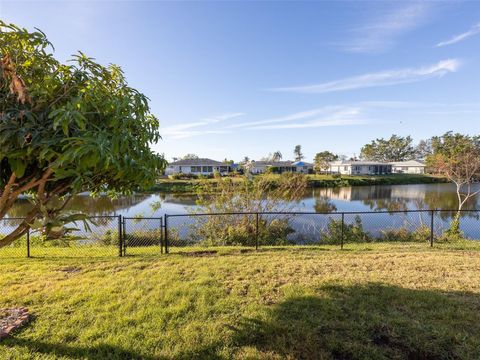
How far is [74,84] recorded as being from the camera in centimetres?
225

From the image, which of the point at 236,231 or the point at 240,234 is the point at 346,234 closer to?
the point at 240,234

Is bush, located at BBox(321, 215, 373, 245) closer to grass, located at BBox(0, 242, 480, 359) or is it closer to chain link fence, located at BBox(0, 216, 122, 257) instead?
grass, located at BBox(0, 242, 480, 359)

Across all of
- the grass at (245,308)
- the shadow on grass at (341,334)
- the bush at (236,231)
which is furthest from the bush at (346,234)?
the shadow on grass at (341,334)

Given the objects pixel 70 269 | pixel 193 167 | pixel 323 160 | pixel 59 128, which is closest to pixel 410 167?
pixel 323 160

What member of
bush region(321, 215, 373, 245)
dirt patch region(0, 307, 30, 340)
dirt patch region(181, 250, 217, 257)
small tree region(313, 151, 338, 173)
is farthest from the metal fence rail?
small tree region(313, 151, 338, 173)

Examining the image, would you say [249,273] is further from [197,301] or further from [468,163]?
[468,163]

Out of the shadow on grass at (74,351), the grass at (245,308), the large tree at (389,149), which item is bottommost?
the shadow on grass at (74,351)

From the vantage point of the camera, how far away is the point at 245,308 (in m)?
3.53

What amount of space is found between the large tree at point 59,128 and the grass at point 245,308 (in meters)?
1.48

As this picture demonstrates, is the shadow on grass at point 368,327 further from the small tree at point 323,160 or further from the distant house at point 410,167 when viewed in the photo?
the distant house at point 410,167

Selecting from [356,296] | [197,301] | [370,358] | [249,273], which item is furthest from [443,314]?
[197,301]

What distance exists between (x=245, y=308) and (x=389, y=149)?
77602 millimetres

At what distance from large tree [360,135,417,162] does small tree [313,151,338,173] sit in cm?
1544

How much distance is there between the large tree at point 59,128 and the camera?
1.69 meters
